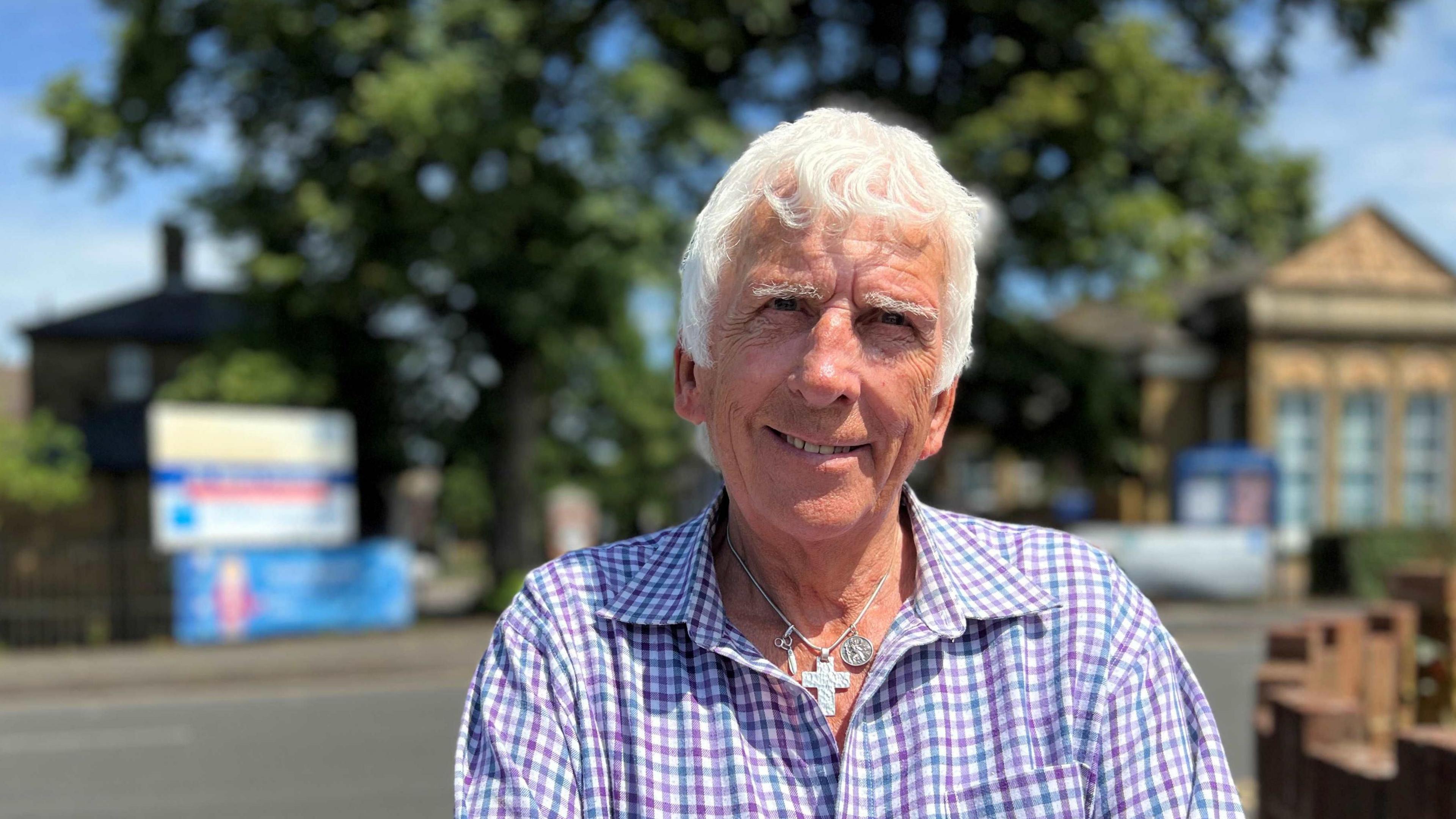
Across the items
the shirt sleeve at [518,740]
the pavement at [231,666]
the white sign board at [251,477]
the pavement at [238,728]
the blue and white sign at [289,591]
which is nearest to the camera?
the shirt sleeve at [518,740]

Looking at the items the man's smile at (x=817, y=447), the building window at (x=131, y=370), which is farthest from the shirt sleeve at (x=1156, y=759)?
the building window at (x=131, y=370)

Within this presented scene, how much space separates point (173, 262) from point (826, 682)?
4571 cm

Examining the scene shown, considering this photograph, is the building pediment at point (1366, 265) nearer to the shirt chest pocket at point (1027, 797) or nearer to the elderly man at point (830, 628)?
the elderly man at point (830, 628)

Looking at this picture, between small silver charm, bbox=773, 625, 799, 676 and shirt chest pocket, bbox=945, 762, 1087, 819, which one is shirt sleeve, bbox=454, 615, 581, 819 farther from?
shirt chest pocket, bbox=945, 762, 1087, 819

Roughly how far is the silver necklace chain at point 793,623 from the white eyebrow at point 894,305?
0.39 m

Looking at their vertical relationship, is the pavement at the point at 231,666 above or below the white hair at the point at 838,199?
below

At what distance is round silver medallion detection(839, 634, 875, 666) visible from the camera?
6.12 ft

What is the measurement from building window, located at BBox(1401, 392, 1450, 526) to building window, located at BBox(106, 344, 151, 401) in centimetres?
3343

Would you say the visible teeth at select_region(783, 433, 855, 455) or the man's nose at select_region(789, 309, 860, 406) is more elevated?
the man's nose at select_region(789, 309, 860, 406)

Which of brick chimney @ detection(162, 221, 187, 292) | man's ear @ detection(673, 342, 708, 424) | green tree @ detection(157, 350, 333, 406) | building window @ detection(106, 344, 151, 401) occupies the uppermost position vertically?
brick chimney @ detection(162, 221, 187, 292)

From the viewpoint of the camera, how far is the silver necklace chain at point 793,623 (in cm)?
188

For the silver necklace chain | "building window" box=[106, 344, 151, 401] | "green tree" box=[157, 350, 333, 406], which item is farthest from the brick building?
"building window" box=[106, 344, 151, 401]

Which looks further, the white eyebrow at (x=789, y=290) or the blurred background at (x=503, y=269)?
the blurred background at (x=503, y=269)

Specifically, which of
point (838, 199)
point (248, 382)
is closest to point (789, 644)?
point (838, 199)
